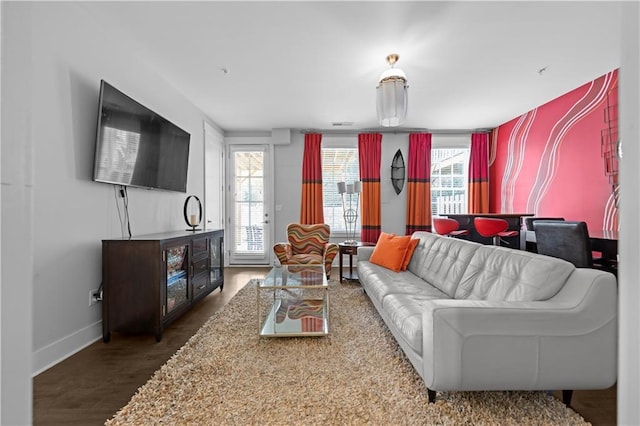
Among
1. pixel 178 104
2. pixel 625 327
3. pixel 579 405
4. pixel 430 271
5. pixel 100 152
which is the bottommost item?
pixel 579 405

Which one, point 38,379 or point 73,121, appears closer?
point 38,379

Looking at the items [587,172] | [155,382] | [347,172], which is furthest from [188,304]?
[587,172]

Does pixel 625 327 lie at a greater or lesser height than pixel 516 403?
greater

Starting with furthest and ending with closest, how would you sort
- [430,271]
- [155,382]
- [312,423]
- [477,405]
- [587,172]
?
[587,172]
[430,271]
[155,382]
[477,405]
[312,423]

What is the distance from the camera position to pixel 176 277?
2.56 meters

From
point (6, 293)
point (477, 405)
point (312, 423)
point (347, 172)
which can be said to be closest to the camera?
point (6, 293)

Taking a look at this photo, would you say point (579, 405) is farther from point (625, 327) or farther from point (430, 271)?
point (625, 327)

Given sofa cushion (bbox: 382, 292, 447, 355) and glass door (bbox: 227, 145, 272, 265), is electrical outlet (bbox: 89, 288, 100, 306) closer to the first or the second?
sofa cushion (bbox: 382, 292, 447, 355)

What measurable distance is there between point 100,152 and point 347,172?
3.83 meters

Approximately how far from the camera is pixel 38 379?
5.63 ft

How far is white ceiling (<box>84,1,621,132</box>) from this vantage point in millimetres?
2117

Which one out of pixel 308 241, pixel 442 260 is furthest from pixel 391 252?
pixel 308 241

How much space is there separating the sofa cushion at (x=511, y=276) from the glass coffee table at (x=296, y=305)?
3.50 ft

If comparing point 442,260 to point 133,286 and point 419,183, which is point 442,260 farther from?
point 419,183
